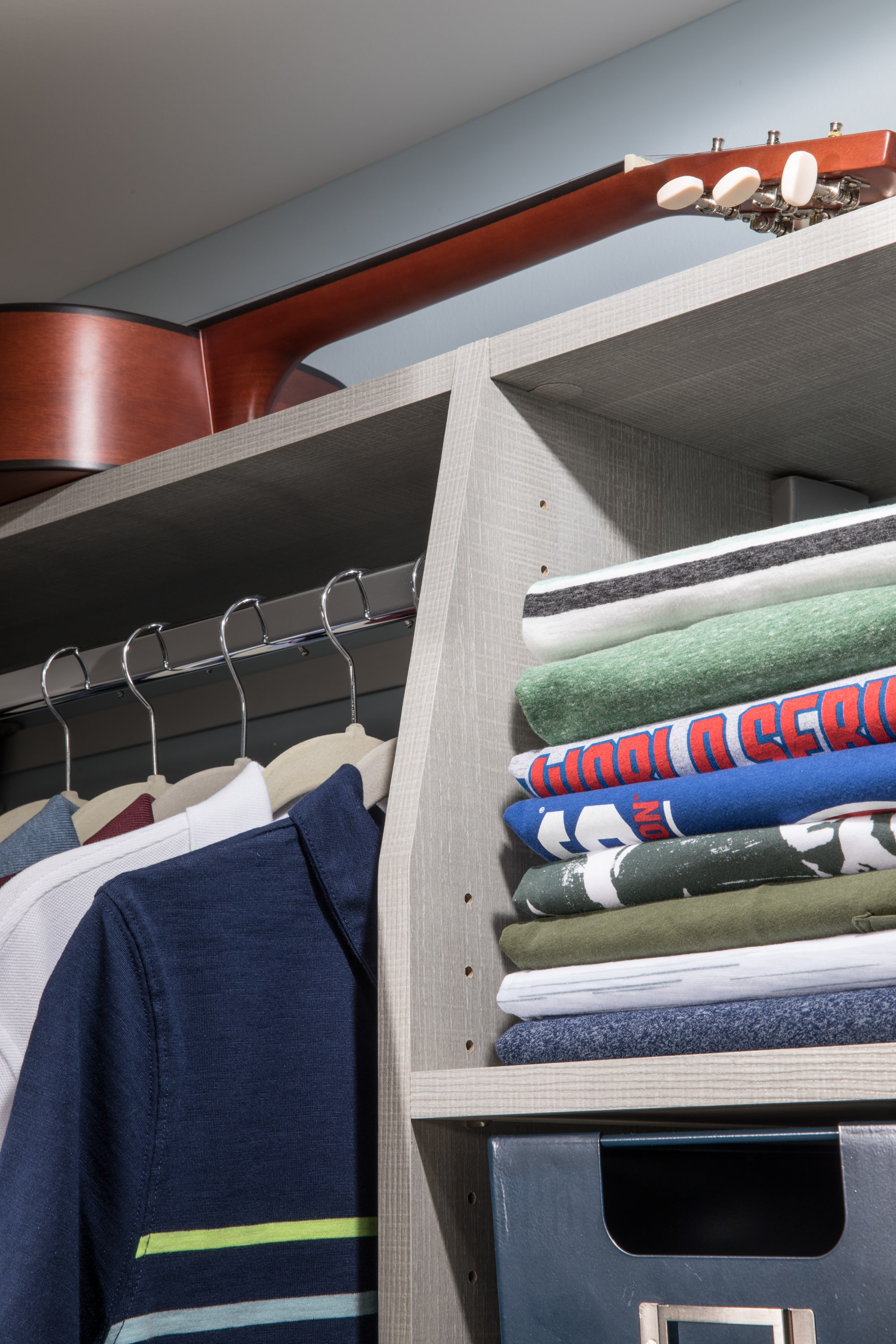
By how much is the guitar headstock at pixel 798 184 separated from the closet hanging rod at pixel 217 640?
316mm

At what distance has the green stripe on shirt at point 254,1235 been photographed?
0.67 meters

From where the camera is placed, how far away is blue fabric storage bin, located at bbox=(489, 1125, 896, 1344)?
0.54 meters

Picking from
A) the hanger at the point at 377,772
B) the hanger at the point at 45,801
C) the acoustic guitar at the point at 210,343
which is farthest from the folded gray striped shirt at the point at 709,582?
the hanger at the point at 45,801

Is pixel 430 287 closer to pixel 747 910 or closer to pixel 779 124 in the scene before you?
pixel 779 124

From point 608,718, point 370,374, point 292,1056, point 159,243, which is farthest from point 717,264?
point 159,243

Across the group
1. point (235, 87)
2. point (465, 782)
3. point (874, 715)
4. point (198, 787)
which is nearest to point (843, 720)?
point (874, 715)

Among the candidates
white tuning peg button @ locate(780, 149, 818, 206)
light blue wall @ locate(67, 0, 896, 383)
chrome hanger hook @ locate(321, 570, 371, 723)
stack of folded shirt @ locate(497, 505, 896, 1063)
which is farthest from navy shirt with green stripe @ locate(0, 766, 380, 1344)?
light blue wall @ locate(67, 0, 896, 383)

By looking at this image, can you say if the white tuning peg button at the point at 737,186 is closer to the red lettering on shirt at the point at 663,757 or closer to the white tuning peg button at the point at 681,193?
the white tuning peg button at the point at 681,193

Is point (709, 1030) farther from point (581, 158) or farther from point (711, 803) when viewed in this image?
point (581, 158)

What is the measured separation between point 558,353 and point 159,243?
3.40ft

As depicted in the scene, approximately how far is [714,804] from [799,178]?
1.13ft

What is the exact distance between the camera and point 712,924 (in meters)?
0.64

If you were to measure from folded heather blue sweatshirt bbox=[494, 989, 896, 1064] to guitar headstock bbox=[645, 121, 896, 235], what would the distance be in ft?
1.40

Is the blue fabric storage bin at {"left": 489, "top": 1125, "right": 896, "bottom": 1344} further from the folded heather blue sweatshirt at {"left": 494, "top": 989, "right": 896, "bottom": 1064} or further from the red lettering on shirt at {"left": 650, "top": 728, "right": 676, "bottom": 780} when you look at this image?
the red lettering on shirt at {"left": 650, "top": 728, "right": 676, "bottom": 780}
